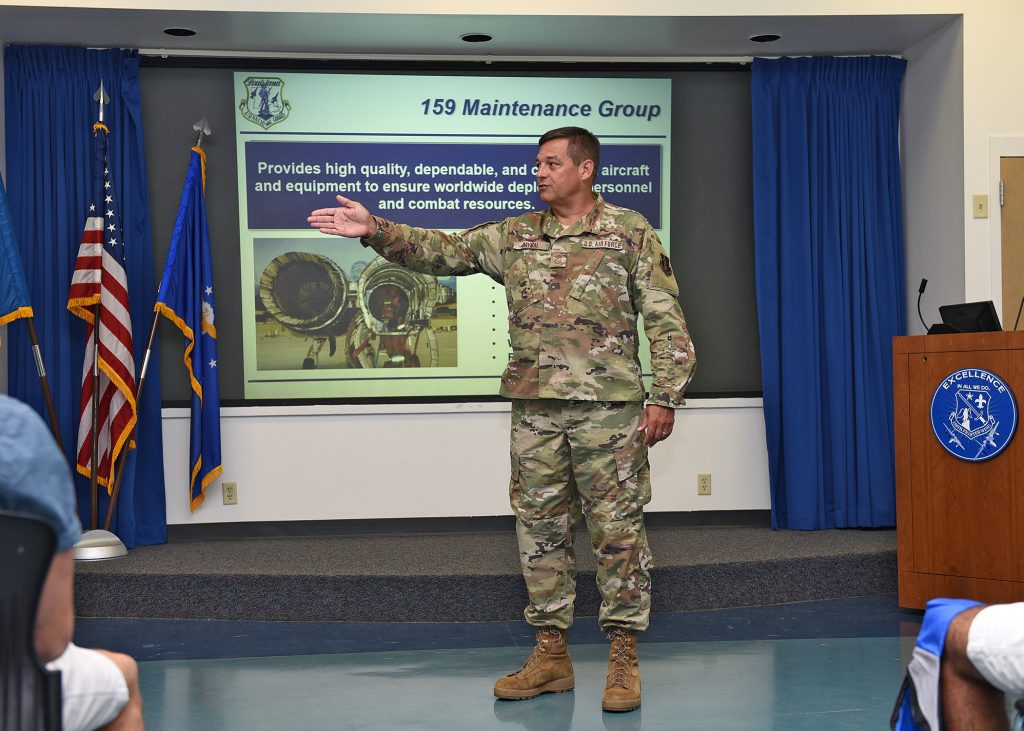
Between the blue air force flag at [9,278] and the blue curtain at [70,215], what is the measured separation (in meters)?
0.42

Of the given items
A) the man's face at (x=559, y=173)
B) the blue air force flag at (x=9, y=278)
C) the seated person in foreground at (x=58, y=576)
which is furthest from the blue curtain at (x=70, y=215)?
the seated person in foreground at (x=58, y=576)

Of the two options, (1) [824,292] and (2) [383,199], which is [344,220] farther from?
(1) [824,292]

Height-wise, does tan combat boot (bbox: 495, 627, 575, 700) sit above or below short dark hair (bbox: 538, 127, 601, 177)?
below

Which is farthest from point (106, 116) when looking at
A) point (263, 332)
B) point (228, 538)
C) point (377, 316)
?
point (228, 538)

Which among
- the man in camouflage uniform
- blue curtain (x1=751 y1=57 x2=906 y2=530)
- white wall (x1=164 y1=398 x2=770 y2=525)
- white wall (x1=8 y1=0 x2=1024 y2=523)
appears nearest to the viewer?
the man in camouflage uniform

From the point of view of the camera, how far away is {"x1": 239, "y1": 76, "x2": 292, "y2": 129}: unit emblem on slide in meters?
5.33

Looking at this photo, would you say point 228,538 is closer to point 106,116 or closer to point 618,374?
point 106,116

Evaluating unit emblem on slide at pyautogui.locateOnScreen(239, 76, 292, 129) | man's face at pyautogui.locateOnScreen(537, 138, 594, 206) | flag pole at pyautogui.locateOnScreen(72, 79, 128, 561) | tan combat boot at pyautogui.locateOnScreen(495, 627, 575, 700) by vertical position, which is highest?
unit emblem on slide at pyautogui.locateOnScreen(239, 76, 292, 129)

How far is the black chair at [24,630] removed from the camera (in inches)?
51.1

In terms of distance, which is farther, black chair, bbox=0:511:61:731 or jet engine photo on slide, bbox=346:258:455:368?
jet engine photo on slide, bbox=346:258:455:368

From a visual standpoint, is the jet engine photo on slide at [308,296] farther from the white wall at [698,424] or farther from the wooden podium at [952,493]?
the wooden podium at [952,493]

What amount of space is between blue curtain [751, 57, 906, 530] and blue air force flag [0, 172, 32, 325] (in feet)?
11.4

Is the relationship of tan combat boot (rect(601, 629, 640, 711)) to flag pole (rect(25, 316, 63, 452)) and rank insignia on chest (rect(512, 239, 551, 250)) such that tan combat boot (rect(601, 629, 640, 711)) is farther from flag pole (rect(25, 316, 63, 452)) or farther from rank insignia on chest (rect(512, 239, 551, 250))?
flag pole (rect(25, 316, 63, 452))

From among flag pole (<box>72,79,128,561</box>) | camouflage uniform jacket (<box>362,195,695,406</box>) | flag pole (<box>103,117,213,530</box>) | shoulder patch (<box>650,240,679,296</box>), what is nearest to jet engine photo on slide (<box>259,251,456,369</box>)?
flag pole (<box>103,117,213,530</box>)
